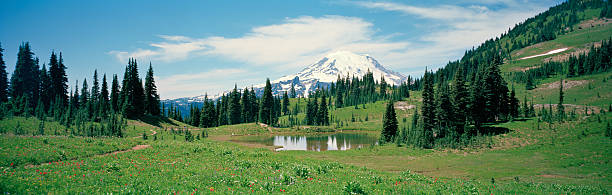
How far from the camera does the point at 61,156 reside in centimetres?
2052

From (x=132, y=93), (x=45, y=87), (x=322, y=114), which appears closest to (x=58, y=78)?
(x=45, y=87)

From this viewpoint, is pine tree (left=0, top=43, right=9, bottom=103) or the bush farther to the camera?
pine tree (left=0, top=43, right=9, bottom=103)

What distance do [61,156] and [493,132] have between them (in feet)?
190

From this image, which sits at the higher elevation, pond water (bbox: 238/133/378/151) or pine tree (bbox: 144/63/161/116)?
pine tree (bbox: 144/63/161/116)

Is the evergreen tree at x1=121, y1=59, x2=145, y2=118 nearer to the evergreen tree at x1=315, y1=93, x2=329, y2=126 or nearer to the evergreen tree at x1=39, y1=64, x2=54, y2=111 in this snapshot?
the evergreen tree at x1=39, y1=64, x2=54, y2=111

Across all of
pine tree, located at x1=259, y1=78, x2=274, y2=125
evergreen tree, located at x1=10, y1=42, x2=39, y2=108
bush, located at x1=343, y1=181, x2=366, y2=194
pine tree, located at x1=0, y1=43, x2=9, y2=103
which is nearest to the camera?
bush, located at x1=343, y1=181, x2=366, y2=194

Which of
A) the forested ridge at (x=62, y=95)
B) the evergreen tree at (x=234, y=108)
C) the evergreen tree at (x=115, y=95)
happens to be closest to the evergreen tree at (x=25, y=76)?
the forested ridge at (x=62, y=95)

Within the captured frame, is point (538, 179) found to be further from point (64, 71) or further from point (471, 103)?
point (64, 71)

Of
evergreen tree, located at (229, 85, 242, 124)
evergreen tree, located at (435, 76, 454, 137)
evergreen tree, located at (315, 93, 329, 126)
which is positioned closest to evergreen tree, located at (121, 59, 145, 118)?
evergreen tree, located at (229, 85, 242, 124)

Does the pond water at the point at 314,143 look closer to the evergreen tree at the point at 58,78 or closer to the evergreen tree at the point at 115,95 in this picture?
the evergreen tree at the point at 115,95

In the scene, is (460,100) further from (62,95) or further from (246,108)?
(62,95)

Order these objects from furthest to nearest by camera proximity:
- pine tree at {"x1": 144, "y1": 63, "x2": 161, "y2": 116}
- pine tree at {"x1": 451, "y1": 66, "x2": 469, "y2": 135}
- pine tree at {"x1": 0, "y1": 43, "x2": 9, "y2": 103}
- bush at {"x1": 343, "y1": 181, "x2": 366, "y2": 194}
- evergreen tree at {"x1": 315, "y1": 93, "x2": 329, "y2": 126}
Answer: evergreen tree at {"x1": 315, "y1": 93, "x2": 329, "y2": 126} → pine tree at {"x1": 144, "y1": 63, "x2": 161, "y2": 116} → pine tree at {"x1": 0, "y1": 43, "x2": 9, "y2": 103} → pine tree at {"x1": 451, "y1": 66, "x2": 469, "y2": 135} → bush at {"x1": 343, "y1": 181, "x2": 366, "y2": 194}

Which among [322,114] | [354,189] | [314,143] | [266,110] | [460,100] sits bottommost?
[314,143]

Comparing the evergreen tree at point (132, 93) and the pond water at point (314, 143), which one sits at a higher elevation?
the evergreen tree at point (132, 93)
